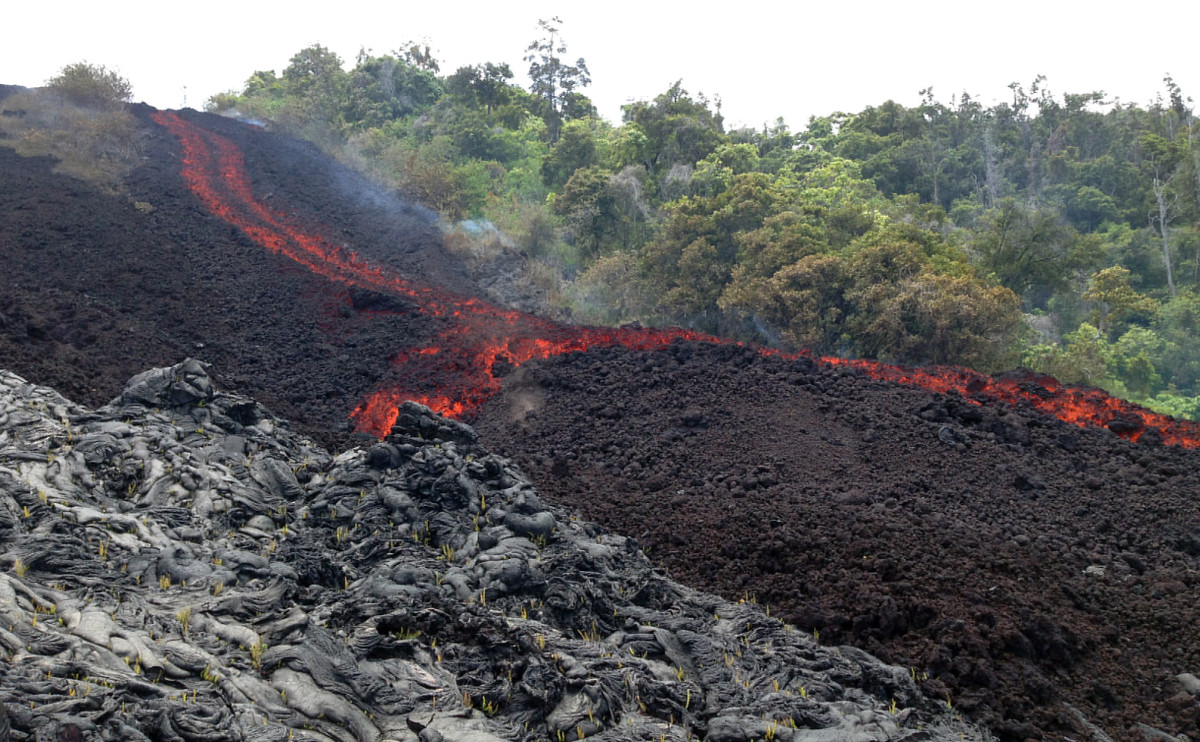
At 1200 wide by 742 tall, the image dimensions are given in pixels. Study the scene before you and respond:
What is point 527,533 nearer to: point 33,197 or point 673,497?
point 673,497

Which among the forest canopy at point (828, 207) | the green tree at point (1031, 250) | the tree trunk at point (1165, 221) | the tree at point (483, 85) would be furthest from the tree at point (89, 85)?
the tree trunk at point (1165, 221)

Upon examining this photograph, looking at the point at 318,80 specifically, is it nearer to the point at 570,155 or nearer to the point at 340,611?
the point at 570,155

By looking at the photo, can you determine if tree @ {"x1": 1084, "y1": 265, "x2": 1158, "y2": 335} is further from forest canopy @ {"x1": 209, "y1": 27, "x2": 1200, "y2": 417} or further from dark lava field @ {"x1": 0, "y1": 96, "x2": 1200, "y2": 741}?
dark lava field @ {"x1": 0, "y1": 96, "x2": 1200, "y2": 741}

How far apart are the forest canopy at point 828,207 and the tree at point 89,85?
26.9 feet

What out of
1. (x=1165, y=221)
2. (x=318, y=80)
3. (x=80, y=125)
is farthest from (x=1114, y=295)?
(x=318, y=80)

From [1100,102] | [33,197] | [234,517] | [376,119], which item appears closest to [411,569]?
[234,517]

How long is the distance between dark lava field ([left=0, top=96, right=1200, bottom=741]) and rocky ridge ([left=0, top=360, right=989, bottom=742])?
1.05m

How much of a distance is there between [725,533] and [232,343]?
547 inches

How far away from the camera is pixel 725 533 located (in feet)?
37.8

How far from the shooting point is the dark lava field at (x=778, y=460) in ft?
29.5

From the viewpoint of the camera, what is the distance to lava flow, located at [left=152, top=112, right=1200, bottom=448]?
16.4 m

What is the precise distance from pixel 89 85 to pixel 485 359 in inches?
1032

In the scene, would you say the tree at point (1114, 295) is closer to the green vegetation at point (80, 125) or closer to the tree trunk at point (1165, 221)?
the tree trunk at point (1165, 221)

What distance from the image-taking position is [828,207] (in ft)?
90.8
